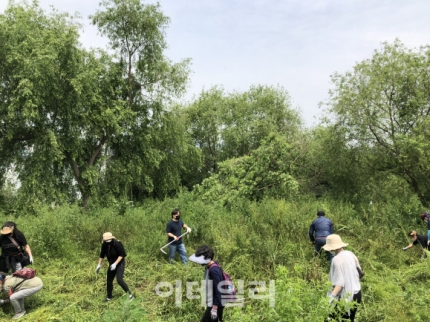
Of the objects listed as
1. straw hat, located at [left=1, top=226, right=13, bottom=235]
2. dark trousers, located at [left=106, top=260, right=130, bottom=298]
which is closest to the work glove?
dark trousers, located at [left=106, top=260, right=130, bottom=298]

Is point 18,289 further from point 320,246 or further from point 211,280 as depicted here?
point 320,246

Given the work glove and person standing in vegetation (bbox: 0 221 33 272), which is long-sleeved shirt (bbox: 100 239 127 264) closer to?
person standing in vegetation (bbox: 0 221 33 272)

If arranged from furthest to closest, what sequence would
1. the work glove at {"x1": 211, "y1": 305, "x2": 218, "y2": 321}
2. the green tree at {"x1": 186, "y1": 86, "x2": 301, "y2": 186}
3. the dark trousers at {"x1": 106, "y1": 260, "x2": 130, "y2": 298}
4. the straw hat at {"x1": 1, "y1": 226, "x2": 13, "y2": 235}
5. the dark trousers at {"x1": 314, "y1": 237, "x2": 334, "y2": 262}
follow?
the green tree at {"x1": 186, "y1": 86, "x2": 301, "y2": 186}, the dark trousers at {"x1": 314, "y1": 237, "x2": 334, "y2": 262}, the dark trousers at {"x1": 106, "y1": 260, "x2": 130, "y2": 298}, the straw hat at {"x1": 1, "y1": 226, "x2": 13, "y2": 235}, the work glove at {"x1": 211, "y1": 305, "x2": 218, "y2": 321}

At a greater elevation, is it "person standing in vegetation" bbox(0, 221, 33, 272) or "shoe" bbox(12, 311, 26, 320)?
"person standing in vegetation" bbox(0, 221, 33, 272)

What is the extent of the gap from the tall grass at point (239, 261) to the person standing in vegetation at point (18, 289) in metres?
0.33

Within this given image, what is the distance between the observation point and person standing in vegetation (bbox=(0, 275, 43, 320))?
5207 mm

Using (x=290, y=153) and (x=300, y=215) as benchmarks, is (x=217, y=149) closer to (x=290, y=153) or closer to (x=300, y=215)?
(x=290, y=153)

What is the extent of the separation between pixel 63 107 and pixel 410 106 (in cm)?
1506

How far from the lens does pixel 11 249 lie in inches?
218

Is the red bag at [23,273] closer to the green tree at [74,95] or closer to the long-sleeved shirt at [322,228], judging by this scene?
the long-sleeved shirt at [322,228]

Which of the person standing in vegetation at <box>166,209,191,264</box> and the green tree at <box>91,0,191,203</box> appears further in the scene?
the green tree at <box>91,0,191,203</box>

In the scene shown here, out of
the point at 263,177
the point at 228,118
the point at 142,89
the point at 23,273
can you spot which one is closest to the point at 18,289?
the point at 23,273

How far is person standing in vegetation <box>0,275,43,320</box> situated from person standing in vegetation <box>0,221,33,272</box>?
23 cm

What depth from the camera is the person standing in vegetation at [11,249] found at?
549cm
